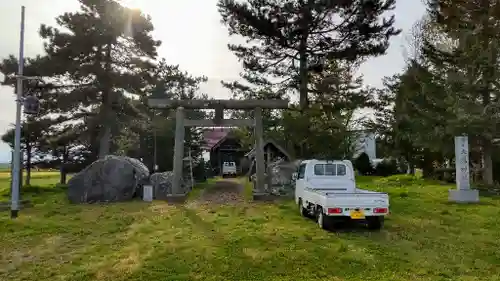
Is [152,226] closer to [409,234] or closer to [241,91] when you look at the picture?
[409,234]

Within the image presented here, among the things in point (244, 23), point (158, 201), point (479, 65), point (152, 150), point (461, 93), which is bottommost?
point (158, 201)

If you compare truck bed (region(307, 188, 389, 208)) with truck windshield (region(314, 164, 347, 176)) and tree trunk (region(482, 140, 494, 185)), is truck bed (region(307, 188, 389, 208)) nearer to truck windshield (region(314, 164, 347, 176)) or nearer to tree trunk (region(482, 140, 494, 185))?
truck windshield (region(314, 164, 347, 176))

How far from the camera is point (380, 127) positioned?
3322 cm

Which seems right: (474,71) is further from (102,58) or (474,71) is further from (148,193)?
(102,58)

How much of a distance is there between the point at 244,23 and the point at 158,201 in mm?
9317

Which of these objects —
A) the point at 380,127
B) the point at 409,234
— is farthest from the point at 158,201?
the point at 380,127

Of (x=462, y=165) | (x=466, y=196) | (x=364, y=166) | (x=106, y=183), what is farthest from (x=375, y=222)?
(x=364, y=166)

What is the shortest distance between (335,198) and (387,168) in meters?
28.6

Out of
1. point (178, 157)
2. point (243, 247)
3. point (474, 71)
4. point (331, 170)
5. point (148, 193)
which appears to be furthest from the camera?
point (474, 71)

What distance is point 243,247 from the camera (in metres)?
7.81

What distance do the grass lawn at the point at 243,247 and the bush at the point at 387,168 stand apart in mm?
23626

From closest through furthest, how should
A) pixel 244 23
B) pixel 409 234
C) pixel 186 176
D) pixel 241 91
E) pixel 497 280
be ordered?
pixel 497 280, pixel 409 234, pixel 244 23, pixel 241 91, pixel 186 176

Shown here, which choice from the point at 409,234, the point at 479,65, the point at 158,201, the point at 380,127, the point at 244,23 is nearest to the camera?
the point at 409,234

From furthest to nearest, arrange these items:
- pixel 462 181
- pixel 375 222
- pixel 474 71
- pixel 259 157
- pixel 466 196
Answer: pixel 474 71
pixel 259 157
pixel 462 181
pixel 466 196
pixel 375 222
